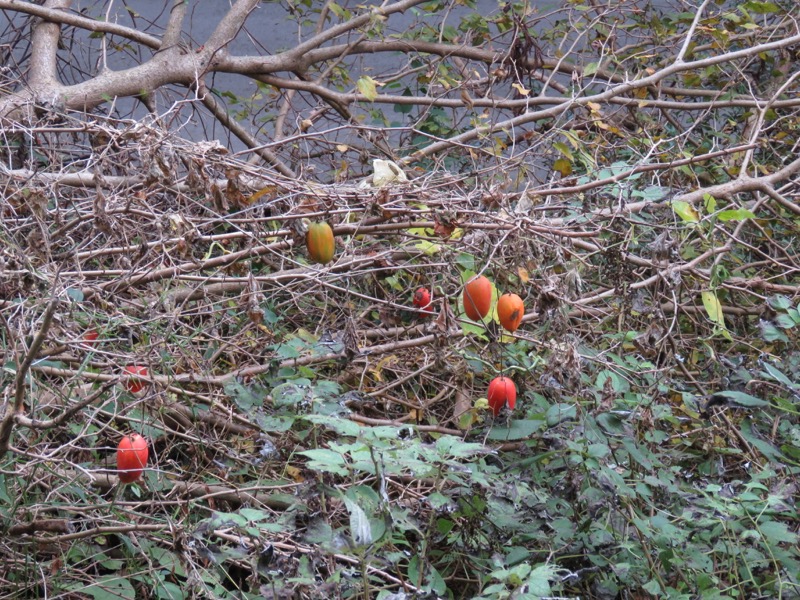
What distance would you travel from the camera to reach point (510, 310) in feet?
7.27

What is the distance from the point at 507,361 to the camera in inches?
106

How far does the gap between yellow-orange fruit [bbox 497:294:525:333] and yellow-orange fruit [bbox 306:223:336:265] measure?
44 centimetres

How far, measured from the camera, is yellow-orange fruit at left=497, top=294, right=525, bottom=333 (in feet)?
7.26

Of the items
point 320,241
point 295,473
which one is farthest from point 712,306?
point 295,473

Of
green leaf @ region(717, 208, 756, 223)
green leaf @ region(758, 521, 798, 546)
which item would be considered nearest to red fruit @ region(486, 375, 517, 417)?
green leaf @ region(758, 521, 798, 546)

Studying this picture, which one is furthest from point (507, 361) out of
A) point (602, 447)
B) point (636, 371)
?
point (602, 447)

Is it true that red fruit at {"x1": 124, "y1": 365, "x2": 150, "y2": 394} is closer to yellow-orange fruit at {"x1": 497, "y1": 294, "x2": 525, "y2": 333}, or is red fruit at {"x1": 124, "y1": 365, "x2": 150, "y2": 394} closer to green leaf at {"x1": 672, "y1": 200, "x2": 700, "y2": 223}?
yellow-orange fruit at {"x1": 497, "y1": 294, "x2": 525, "y2": 333}

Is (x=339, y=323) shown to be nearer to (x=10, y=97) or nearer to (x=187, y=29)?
(x=10, y=97)

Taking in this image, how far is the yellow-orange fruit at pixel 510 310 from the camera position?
2.21 meters

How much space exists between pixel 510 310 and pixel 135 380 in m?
→ 0.91

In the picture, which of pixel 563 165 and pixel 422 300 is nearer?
pixel 422 300

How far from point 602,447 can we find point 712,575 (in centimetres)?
37

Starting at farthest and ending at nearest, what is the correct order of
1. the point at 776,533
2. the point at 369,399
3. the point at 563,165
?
the point at 563,165
the point at 369,399
the point at 776,533

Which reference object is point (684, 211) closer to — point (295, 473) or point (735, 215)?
point (735, 215)
